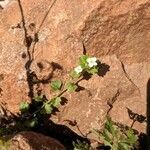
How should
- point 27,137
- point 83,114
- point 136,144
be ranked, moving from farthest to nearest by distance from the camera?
point 83,114 < point 136,144 < point 27,137

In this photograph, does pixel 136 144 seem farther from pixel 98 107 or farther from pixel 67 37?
pixel 67 37

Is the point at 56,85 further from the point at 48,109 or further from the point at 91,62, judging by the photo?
the point at 91,62

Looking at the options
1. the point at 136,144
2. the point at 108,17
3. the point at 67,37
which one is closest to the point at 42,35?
the point at 67,37

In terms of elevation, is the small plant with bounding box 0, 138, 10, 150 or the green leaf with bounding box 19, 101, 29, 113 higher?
the small plant with bounding box 0, 138, 10, 150

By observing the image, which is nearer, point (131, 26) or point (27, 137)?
point (27, 137)

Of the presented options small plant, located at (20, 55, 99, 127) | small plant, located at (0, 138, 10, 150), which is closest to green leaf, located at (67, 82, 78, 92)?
small plant, located at (20, 55, 99, 127)

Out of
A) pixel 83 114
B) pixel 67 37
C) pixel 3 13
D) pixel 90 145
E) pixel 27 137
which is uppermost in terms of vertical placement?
pixel 3 13

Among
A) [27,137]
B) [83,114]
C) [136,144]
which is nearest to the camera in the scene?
[27,137]

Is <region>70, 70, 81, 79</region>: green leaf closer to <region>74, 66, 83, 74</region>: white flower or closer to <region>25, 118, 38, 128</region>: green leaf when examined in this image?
<region>74, 66, 83, 74</region>: white flower
